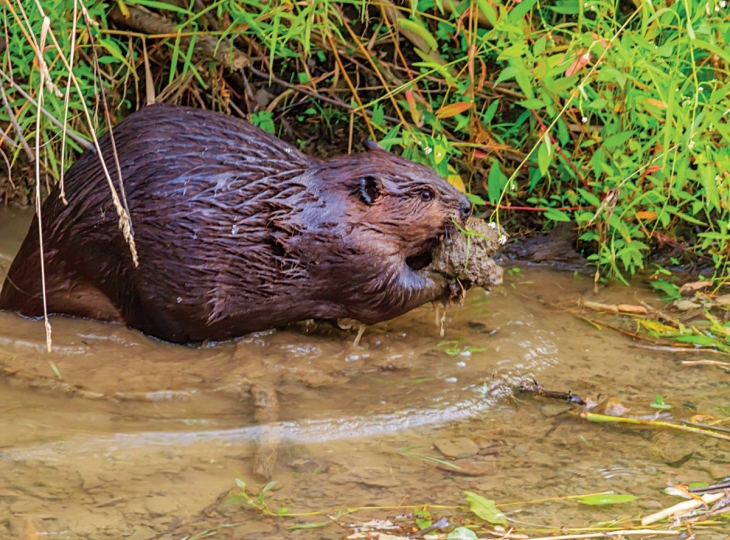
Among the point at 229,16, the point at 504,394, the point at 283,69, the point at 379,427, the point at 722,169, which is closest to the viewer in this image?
the point at 379,427

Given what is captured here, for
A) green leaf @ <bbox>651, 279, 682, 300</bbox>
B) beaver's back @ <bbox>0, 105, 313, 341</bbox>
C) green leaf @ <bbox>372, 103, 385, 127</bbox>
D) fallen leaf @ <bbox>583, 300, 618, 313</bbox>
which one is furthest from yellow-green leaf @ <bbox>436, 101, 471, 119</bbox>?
green leaf @ <bbox>651, 279, 682, 300</bbox>

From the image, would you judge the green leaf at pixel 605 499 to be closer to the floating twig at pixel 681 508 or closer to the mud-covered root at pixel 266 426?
the floating twig at pixel 681 508

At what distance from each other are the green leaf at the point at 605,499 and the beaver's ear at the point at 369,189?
1190 millimetres

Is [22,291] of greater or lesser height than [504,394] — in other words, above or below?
above

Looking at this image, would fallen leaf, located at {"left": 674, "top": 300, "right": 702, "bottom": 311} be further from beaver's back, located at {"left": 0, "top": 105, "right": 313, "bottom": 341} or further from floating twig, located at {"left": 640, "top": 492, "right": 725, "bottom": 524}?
beaver's back, located at {"left": 0, "top": 105, "right": 313, "bottom": 341}


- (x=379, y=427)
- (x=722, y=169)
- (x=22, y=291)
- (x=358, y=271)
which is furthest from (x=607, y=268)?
(x=22, y=291)

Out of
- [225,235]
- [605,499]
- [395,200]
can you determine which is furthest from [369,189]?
[605,499]

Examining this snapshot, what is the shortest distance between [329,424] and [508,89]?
1.89 metres

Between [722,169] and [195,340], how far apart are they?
1.94 meters

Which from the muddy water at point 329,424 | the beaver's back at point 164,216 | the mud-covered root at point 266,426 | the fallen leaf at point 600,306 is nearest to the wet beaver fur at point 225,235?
the beaver's back at point 164,216

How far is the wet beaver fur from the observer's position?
249cm

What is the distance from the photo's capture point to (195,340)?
8.69 ft

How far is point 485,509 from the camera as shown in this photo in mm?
1795

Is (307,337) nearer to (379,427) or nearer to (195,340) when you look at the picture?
(195,340)
